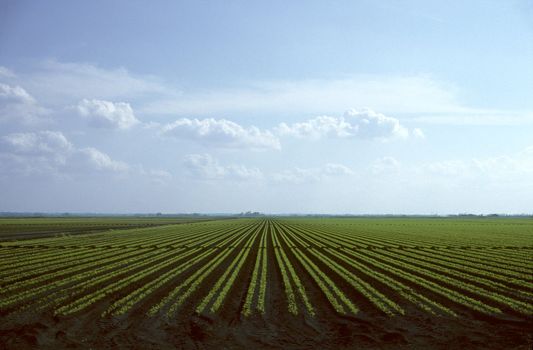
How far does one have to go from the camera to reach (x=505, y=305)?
1527cm

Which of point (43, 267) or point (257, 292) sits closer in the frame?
point (257, 292)

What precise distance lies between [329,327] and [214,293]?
6.48 metres

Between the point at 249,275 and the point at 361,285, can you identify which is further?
the point at 249,275

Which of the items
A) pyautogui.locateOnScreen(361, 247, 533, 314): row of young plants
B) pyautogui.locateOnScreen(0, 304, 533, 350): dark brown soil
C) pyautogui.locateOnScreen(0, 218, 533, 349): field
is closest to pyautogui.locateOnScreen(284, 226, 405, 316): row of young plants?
pyautogui.locateOnScreen(0, 218, 533, 349): field

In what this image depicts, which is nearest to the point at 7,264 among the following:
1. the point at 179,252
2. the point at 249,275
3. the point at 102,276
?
the point at 102,276

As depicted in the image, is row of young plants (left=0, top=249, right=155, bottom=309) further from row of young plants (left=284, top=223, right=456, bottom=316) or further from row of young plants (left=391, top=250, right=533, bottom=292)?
row of young plants (left=391, top=250, right=533, bottom=292)

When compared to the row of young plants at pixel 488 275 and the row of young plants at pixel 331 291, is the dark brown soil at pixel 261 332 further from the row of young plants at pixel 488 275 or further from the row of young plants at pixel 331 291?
the row of young plants at pixel 488 275

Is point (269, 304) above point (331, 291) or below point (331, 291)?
below

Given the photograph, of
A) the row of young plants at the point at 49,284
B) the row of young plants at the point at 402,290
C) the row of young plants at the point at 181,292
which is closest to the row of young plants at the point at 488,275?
the row of young plants at the point at 402,290

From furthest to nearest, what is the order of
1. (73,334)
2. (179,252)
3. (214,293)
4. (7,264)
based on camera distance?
(179,252) → (7,264) → (214,293) → (73,334)

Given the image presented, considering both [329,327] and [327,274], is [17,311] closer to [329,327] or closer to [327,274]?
[329,327]

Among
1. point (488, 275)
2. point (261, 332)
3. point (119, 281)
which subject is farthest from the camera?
point (488, 275)

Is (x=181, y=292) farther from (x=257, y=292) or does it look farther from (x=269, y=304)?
(x=269, y=304)

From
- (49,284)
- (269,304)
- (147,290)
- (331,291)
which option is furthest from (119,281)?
(331,291)
